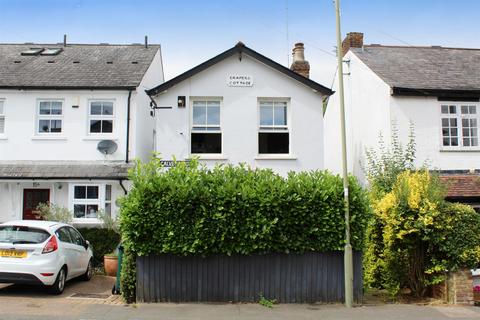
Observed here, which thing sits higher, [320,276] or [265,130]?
[265,130]

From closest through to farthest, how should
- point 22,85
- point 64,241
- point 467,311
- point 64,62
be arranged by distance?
point 467,311 → point 64,241 → point 22,85 → point 64,62

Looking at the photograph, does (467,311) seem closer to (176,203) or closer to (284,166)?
(176,203)

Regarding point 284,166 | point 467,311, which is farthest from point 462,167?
point 467,311

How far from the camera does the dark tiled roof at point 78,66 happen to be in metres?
16.0

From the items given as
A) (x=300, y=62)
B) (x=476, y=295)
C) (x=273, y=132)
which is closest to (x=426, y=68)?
(x=300, y=62)

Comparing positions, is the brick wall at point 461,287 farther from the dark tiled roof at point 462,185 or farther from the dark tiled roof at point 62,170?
the dark tiled roof at point 62,170

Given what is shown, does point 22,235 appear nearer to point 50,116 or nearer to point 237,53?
point 50,116

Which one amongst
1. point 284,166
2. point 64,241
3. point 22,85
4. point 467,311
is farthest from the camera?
point 22,85

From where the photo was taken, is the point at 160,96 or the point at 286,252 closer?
the point at 286,252

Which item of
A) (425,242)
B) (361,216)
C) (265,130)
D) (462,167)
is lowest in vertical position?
(425,242)

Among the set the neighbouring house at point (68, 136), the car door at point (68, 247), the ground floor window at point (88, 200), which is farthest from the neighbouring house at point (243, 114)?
the car door at point (68, 247)

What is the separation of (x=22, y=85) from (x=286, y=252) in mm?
11762

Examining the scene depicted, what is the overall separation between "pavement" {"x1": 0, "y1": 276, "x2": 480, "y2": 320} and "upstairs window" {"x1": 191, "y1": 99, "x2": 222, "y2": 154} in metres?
6.51

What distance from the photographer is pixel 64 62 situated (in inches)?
717
